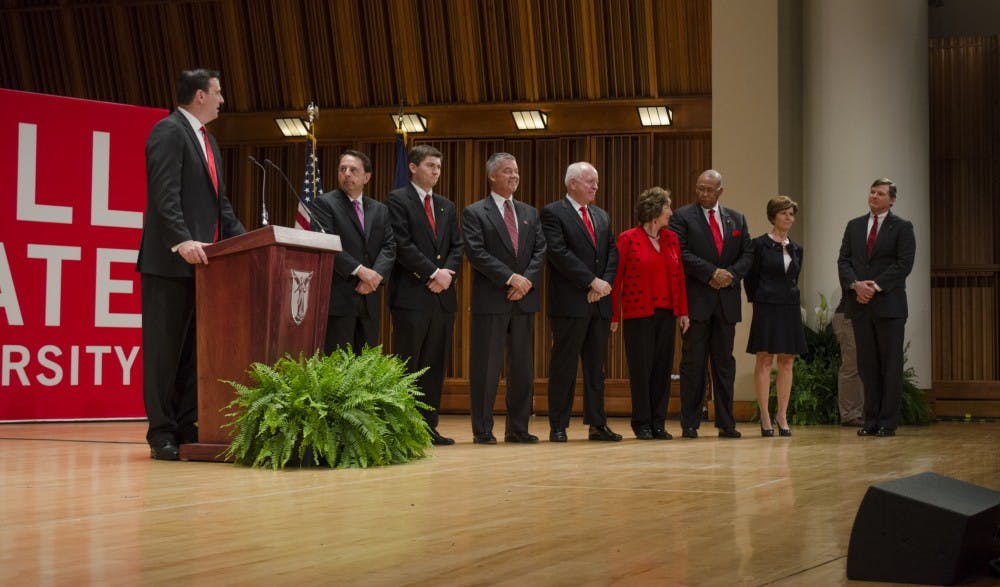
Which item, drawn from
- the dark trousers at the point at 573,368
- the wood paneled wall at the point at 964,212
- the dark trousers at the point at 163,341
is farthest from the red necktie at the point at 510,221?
the wood paneled wall at the point at 964,212

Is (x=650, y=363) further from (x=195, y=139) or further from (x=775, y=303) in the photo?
(x=195, y=139)

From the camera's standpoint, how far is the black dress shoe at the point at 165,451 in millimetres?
4684

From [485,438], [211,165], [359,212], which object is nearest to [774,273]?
[485,438]

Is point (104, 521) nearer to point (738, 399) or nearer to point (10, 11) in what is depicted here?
point (738, 399)

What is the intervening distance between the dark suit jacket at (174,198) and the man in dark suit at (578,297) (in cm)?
195

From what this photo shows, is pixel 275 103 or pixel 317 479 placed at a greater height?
pixel 275 103

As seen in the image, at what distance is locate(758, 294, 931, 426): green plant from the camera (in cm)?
798

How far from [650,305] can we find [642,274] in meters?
0.17

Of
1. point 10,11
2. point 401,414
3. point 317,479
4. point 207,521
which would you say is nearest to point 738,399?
point 401,414

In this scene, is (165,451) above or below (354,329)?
below

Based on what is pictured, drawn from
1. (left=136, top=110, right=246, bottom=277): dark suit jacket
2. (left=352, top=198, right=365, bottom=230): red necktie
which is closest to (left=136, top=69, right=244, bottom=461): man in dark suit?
(left=136, top=110, right=246, bottom=277): dark suit jacket

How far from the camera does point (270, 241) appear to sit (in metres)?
4.32

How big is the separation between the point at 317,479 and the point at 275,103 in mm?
6690

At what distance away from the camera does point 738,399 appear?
332 inches
